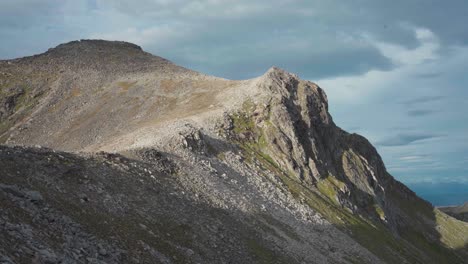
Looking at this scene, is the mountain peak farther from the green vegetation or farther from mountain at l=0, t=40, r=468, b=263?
the green vegetation

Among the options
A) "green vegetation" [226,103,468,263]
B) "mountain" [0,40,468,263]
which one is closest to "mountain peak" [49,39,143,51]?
"mountain" [0,40,468,263]

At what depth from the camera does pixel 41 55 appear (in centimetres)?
13988

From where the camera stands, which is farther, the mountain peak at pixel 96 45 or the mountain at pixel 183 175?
the mountain peak at pixel 96 45

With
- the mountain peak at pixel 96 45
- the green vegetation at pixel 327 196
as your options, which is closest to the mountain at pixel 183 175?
the green vegetation at pixel 327 196

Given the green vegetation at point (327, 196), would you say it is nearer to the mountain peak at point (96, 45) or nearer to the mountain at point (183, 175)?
the mountain at point (183, 175)

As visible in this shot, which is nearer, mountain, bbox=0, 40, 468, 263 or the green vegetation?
mountain, bbox=0, 40, 468, 263

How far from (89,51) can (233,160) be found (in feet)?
328

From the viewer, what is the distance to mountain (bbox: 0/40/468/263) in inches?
1063

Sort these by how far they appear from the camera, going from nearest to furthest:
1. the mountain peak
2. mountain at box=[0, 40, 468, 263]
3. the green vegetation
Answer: mountain at box=[0, 40, 468, 263] → the green vegetation → the mountain peak

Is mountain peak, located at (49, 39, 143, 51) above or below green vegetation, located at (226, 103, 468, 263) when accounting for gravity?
above

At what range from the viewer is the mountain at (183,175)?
27.0 metres

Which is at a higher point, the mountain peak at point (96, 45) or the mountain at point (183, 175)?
the mountain peak at point (96, 45)

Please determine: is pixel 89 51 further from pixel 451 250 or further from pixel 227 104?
pixel 451 250

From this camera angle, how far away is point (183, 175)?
151ft
